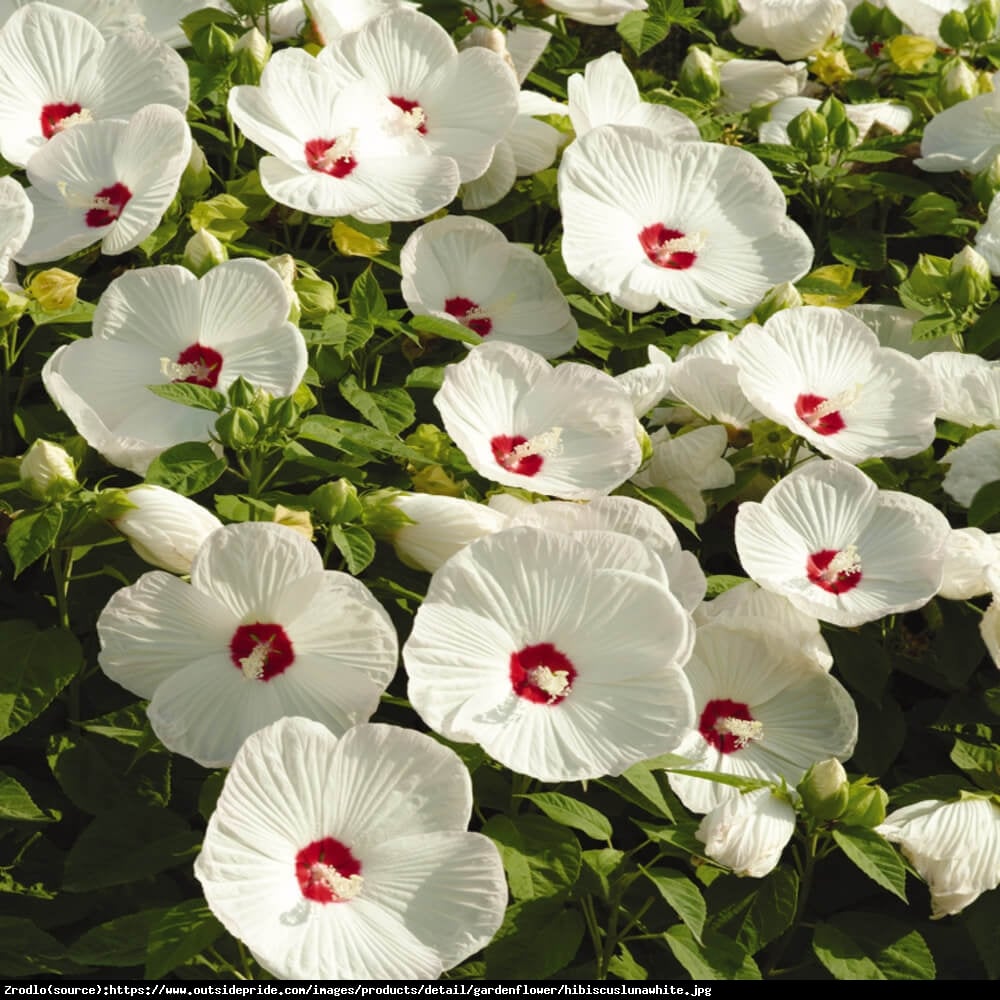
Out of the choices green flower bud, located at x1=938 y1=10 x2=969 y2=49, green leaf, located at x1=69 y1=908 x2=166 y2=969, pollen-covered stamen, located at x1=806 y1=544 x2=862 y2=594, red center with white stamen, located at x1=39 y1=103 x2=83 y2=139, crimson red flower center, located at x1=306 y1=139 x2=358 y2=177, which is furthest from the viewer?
green flower bud, located at x1=938 y1=10 x2=969 y2=49

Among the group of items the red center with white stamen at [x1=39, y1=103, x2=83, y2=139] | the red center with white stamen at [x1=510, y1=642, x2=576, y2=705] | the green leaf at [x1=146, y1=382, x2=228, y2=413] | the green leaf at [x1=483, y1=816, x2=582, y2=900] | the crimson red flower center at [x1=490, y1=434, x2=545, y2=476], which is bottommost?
the green leaf at [x1=483, y1=816, x2=582, y2=900]

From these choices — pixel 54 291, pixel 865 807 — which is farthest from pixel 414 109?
pixel 865 807

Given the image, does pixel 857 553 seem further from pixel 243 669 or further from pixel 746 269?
pixel 243 669

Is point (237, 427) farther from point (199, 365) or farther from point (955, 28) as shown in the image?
point (955, 28)

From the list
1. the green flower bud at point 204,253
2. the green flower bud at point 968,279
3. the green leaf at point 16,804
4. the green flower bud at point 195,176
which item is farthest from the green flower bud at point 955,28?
the green leaf at point 16,804

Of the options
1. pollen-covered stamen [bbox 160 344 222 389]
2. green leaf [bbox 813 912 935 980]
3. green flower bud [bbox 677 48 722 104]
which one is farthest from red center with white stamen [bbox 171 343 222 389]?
green flower bud [bbox 677 48 722 104]

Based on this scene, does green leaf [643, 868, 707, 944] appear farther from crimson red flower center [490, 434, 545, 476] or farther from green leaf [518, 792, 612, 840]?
crimson red flower center [490, 434, 545, 476]
